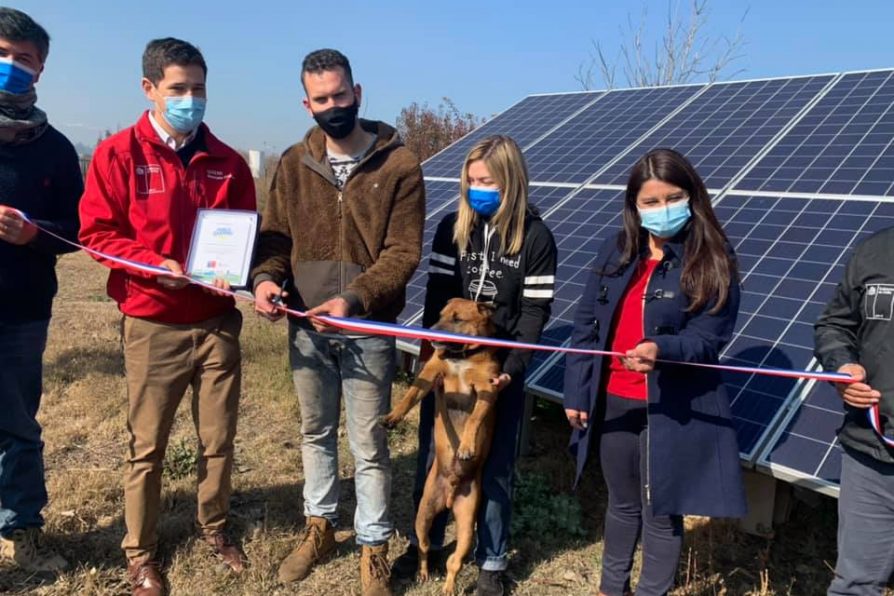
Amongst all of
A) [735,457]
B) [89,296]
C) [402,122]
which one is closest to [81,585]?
[735,457]

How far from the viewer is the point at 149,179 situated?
3.12m

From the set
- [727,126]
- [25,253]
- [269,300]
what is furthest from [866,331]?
[727,126]

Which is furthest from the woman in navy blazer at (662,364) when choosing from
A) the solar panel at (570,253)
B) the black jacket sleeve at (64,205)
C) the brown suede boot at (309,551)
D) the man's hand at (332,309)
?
the black jacket sleeve at (64,205)

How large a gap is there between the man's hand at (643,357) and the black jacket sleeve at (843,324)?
664mm

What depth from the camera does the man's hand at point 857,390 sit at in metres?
2.38

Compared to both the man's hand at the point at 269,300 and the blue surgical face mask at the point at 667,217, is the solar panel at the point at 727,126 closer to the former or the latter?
the blue surgical face mask at the point at 667,217

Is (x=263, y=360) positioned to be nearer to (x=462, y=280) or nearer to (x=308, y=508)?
(x=308, y=508)

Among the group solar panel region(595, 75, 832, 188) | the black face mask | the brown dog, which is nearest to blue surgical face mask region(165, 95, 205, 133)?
the black face mask

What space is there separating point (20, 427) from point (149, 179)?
1.49 meters

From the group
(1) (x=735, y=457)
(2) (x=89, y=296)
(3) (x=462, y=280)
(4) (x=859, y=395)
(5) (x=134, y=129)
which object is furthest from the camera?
(2) (x=89, y=296)

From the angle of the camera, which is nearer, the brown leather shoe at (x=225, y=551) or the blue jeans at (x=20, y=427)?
the blue jeans at (x=20, y=427)

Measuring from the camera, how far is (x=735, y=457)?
2.82 meters

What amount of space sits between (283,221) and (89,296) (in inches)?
334

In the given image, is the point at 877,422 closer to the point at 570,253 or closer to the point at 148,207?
the point at 570,253
